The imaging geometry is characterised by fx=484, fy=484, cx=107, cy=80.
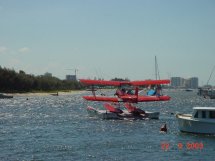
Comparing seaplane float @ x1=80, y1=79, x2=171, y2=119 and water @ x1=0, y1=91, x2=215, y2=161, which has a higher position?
seaplane float @ x1=80, y1=79, x2=171, y2=119

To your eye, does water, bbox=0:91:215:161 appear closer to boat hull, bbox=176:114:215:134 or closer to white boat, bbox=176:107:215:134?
boat hull, bbox=176:114:215:134

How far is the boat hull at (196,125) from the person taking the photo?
163ft

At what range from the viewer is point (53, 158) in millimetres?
37812

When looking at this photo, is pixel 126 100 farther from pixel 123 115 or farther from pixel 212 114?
pixel 212 114

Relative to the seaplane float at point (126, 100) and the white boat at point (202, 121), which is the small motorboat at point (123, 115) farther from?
the white boat at point (202, 121)

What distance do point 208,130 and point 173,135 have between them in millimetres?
4291

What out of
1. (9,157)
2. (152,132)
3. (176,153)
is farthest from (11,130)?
(176,153)

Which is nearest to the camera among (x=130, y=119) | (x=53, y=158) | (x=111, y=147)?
(x=53, y=158)

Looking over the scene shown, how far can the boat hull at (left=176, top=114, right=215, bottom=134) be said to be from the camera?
1957 inches

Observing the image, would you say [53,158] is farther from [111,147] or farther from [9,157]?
[111,147]

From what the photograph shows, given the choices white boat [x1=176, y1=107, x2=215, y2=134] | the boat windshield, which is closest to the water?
white boat [x1=176, y1=107, x2=215, y2=134]

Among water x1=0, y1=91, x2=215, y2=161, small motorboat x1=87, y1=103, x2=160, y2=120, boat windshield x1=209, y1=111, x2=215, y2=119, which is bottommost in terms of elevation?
water x1=0, y1=91, x2=215, y2=161

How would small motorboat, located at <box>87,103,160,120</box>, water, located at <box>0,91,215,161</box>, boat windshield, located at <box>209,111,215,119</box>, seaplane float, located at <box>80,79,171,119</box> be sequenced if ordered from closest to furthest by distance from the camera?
water, located at <box>0,91,215,161</box> → boat windshield, located at <box>209,111,215,119</box> → small motorboat, located at <box>87,103,160,120</box> → seaplane float, located at <box>80,79,171,119</box>

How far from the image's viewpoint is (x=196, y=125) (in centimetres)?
5078
